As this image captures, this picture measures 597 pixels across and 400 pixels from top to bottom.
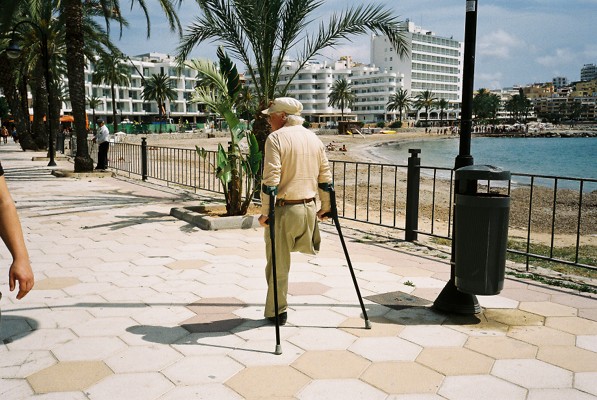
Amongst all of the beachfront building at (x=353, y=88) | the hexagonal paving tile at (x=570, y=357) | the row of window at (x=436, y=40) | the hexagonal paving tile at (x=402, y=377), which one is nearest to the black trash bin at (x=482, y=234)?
the hexagonal paving tile at (x=570, y=357)

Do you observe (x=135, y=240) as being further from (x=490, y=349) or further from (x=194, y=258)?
(x=490, y=349)

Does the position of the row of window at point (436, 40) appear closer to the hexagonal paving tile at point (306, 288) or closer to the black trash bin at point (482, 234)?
the hexagonal paving tile at point (306, 288)

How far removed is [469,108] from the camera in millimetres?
4574

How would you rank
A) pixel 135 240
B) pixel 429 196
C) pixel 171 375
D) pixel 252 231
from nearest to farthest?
pixel 171 375, pixel 135 240, pixel 252 231, pixel 429 196

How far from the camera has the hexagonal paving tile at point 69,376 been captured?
320cm

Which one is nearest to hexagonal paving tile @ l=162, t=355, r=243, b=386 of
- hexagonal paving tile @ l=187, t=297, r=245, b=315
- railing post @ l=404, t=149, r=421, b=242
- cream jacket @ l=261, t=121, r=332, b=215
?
hexagonal paving tile @ l=187, t=297, r=245, b=315

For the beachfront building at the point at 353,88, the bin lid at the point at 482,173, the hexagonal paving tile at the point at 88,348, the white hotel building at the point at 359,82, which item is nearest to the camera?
the hexagonal paving tile at the point at 88,348

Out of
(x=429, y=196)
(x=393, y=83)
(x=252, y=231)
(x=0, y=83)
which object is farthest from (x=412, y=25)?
(x=252, y=231)

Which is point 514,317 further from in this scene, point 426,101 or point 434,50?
point 434,50

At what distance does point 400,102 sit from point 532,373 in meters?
128

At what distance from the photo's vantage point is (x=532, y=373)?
344cm

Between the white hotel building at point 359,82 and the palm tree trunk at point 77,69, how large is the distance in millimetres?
88047

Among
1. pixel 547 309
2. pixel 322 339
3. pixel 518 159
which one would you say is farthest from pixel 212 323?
pixel 518 159

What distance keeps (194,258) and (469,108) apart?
369 centimetres
